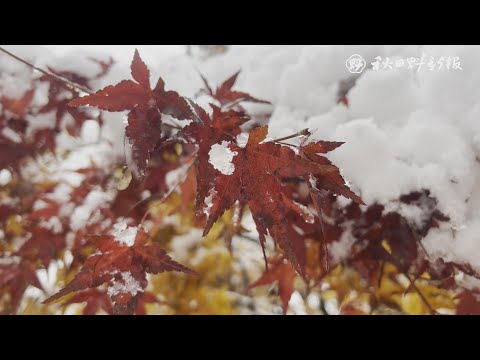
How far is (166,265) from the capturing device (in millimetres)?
708

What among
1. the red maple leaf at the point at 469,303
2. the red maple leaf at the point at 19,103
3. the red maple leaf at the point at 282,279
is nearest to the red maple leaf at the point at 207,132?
the red maple leaf at the point at 282,279

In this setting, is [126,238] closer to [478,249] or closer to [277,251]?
[277,251]

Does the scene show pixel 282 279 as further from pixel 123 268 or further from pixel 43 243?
pixel 43 243

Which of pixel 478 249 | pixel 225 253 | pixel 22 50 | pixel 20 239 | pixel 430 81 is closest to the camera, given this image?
pixel 478 249

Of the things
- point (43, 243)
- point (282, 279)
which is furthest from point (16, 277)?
point (282, 279)

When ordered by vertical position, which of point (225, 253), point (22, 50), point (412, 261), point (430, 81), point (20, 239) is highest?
point (430, 81)

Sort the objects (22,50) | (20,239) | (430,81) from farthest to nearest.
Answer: (20,239)
(22,50)
(430,81)

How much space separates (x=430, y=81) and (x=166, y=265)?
795mm

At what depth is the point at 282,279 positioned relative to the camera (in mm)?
1047

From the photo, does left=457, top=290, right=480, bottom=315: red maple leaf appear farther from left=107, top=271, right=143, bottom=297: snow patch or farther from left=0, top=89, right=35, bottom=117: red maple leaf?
left=0, top=89, right=35, bottom=117: red maple leaf

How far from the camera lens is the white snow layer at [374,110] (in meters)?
0.81

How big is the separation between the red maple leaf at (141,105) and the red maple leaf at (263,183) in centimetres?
12

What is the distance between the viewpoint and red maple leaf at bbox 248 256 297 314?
102cm

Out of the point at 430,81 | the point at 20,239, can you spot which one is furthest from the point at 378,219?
the point at 20,239
